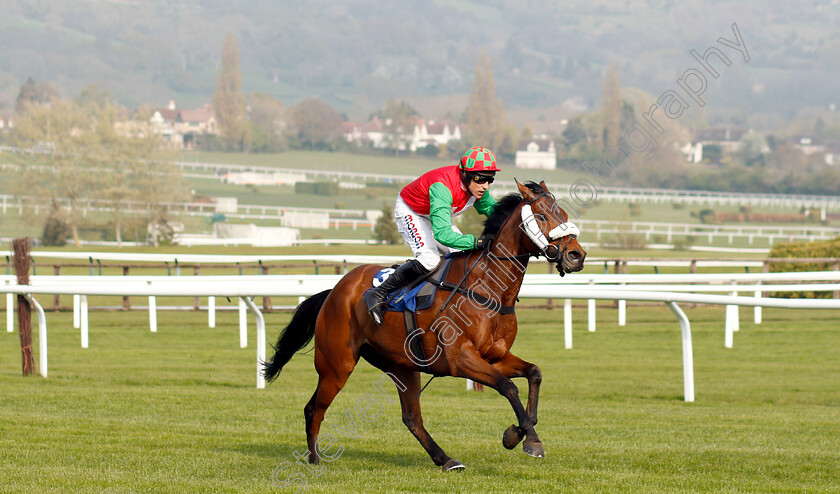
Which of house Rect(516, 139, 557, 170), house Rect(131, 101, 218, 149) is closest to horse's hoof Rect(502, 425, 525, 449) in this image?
house Rect(516, 139, 557, 170)

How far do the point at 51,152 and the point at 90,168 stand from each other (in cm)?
269

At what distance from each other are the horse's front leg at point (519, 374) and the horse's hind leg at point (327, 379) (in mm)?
824

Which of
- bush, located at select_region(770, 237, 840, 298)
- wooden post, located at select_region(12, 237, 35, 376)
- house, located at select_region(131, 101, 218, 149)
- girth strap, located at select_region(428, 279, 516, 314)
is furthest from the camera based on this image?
house, located at select_region(131, 101, 218, 149)

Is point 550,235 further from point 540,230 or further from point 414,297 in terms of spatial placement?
point 414,297

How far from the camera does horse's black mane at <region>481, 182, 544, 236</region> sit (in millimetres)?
4652

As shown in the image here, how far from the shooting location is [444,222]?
4.55 metres

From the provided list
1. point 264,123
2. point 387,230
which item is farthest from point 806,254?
point 264,123

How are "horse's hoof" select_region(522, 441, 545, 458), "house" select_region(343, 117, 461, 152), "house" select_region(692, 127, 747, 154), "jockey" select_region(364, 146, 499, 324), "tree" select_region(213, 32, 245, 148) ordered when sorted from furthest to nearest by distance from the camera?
"house" select_region(343, 117, 461, 152) < "house" select_region(692, 127, 747, 154) < "tree" select_region(213, 32, 245, 148) < "jockey" select_region(364, 146, 499, 324) < "horse's hoof" select_region(522, 441, 545, 458)

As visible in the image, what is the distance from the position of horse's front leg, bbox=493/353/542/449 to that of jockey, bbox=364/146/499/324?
23.0 inches

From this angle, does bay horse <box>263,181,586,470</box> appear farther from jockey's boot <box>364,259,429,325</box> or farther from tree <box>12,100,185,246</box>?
tree <box>12,100,185,246</box>

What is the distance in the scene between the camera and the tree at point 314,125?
144 meters

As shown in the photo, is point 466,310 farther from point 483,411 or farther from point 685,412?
point 685,412

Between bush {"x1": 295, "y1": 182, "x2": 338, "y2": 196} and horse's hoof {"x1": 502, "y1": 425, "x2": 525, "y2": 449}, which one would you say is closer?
horse's hoof {"x1": 502, "y1": 425, "x2": 525, "y2": 449}

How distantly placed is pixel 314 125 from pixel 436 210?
5788 inches
